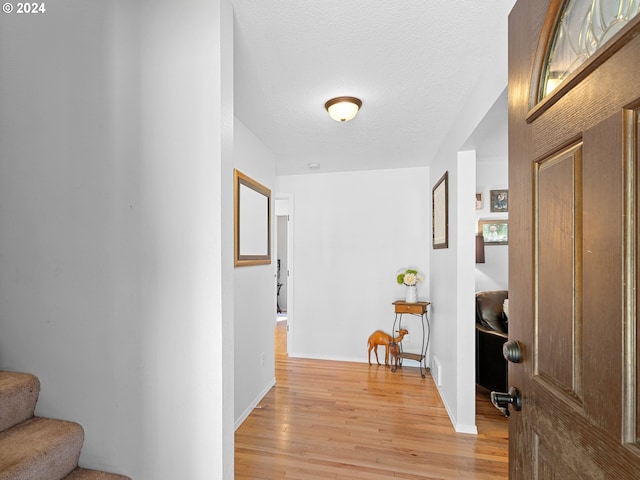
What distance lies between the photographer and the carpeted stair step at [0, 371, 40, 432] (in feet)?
4.34

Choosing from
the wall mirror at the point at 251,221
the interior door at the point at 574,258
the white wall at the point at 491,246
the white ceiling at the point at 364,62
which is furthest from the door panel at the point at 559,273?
the white wall at the point at 491,246

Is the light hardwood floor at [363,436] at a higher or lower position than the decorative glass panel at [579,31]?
lower

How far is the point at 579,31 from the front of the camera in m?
0.77

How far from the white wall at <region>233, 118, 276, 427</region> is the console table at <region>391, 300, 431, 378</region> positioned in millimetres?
1490

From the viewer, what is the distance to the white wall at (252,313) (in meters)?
2.64

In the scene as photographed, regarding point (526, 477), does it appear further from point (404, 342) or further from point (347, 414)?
point (404, 342)

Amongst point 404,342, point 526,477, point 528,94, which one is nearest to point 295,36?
point 528,94

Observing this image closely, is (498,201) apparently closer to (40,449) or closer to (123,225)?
(123,225)

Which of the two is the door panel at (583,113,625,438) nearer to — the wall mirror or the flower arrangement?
the wall mirror

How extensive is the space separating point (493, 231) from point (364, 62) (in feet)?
9.51

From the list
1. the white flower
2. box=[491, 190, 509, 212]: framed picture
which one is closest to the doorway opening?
the white flower

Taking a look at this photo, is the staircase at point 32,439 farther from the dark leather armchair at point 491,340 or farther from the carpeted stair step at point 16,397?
the dark leather armchair at point 491,340

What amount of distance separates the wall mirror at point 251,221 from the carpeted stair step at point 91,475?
4.66ft

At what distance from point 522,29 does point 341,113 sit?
4.53ft
